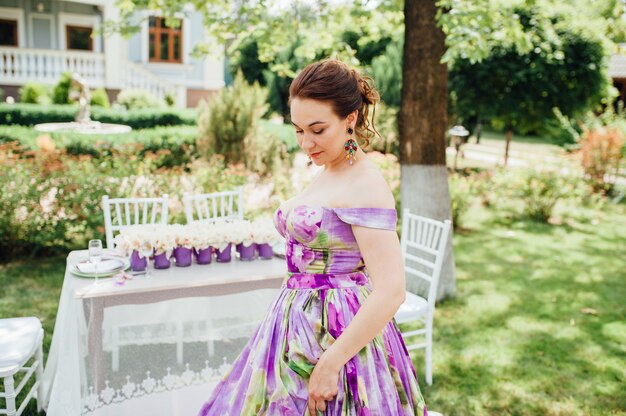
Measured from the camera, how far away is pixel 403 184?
560cm

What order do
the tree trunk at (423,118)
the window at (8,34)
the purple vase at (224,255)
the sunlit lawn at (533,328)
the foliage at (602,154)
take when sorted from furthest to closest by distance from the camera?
the window at (8,34) < the foliage at (602,154) < the tree trunk at (423,118) < the sunlit lawn at (533,328) < the purple vase at (224,255)

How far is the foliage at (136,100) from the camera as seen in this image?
1713 cm

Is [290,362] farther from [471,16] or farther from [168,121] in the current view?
[168,121]

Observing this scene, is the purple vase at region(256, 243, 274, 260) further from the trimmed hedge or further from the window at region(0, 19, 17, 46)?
the window at region(0, 19, 17, 46)

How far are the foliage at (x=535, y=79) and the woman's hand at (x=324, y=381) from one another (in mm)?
11873

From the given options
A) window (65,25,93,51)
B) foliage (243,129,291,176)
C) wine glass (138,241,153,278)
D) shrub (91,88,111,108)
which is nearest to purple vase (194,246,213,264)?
wine glass (138,241,153,278)

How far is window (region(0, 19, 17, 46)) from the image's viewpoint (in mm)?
19875

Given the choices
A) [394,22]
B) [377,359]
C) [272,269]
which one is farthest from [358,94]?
[394,22]

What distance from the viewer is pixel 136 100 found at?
1717 cm

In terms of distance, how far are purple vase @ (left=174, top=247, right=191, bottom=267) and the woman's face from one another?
6.35 feet

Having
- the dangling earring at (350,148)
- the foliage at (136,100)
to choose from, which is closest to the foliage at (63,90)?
the foliage at (136,100)

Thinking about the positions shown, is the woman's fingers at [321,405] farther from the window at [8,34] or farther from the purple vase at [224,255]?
the window at [8,34]

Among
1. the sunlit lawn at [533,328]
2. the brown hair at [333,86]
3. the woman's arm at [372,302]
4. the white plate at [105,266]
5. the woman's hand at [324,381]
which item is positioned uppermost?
the brown hair at [333,86]

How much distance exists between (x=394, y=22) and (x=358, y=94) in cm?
532
